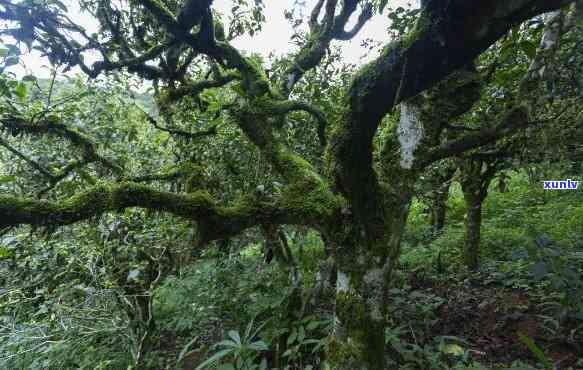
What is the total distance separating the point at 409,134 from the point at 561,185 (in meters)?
7.66

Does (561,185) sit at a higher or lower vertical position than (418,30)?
higher

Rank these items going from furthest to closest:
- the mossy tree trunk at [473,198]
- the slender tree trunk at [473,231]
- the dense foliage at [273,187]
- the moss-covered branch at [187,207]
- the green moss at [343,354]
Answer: the slender tree trunk at [473,231] < the mossy tree trunk at [473,198] < the green moss at [343,354] < the dense foliage at [273,187] < the moss-covered branch at [187,207]

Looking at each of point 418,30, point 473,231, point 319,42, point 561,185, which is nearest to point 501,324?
point 473,231

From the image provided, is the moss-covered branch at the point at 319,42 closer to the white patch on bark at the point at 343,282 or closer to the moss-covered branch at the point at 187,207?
the moss-covered branch at the point at 187,207

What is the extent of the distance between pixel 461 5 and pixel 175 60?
3418mm

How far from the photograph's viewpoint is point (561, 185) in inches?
305

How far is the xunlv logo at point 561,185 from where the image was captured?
755 centimetres

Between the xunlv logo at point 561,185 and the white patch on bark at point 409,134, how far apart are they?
23.6ft

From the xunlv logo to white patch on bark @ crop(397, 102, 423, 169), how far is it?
7.20 metres

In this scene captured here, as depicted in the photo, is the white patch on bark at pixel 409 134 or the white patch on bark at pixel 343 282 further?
the white patch on bark at pixel 409 134

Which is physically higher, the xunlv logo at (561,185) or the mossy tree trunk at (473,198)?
the xunlv logo at (561,185)

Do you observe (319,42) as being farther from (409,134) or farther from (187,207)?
(187,207)

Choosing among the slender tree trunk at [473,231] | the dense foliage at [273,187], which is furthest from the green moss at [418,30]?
the slender tree trunk at [473,231]

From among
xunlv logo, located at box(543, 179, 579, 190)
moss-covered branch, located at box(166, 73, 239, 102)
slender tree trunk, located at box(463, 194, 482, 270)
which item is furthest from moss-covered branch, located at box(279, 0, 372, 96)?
xunlv logo, located at box(543, 179, 579, 190)
